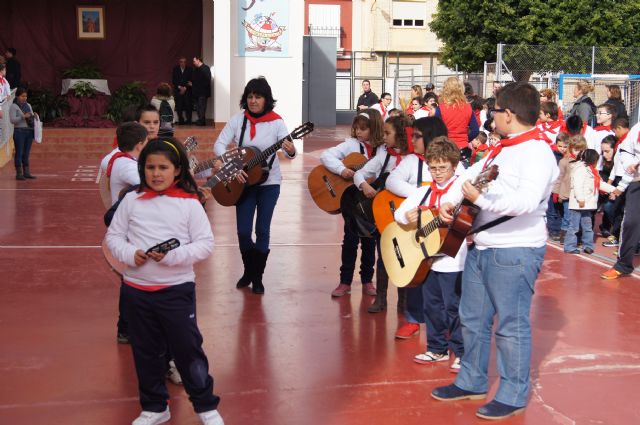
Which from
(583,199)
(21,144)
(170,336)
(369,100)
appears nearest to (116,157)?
(170,336)

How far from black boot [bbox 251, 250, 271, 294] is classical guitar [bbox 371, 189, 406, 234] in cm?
155

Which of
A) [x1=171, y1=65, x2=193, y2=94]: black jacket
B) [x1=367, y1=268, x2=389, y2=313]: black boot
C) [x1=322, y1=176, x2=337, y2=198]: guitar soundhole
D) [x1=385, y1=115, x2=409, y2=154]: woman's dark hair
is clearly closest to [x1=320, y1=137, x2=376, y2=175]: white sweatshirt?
[x1=322, y1=176, x2=337, y2=198]: guitar soundhole

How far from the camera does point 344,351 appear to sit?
20.6 feet

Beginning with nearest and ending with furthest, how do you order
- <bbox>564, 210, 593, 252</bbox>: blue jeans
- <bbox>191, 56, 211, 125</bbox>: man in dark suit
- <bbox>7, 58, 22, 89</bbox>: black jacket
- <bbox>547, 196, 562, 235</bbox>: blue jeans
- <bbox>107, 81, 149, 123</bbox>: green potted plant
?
<bbox>564, 210, 593, 252</bbox>: blue jeans, <bbox>547, 196, 562, 235</bbox>: blue jeans, <bbox>7, 58, 22, 89</bbox>: black jacket, <bbox>107, 81, 149, 123</bbox>: green potted plant, <bbox>191, 56, 211, 125</bbox>: man in dark suit

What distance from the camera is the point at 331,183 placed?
7652mm

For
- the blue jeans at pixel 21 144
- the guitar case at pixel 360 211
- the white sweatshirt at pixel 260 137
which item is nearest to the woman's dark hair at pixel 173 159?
the guitar case at pixel 360 211

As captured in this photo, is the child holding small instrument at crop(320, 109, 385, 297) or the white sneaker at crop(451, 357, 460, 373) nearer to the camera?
the white sneaker at crop(451, 357, 460, 373)

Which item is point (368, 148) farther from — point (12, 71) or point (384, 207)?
point (12, 71)

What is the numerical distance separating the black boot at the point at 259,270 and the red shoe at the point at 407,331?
1.70 m

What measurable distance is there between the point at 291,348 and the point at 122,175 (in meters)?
1.77

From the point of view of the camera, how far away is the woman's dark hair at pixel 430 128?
6301mm

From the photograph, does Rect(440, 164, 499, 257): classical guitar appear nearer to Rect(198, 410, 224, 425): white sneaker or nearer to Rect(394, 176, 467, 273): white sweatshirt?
Rect(394, 176, 467, 273): white sweatshirt

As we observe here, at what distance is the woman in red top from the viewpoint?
1198 cm

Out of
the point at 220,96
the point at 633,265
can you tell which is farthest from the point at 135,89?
the point at 633,265
